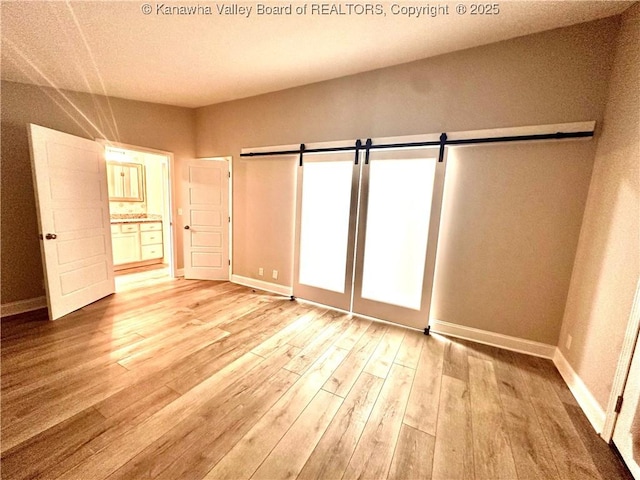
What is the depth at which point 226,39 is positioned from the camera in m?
2.25

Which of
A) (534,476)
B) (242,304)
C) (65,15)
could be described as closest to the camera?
(534,476)

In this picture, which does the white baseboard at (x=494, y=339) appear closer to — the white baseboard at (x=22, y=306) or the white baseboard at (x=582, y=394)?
the white baseboard at (x=582, y=394)

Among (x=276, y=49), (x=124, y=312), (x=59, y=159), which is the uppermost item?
(x=276, y=49)

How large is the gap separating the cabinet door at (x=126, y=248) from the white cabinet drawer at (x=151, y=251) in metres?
0.11

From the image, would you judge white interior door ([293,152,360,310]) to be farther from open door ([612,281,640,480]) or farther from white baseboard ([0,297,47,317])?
white baseboard ([0,297,47,317])

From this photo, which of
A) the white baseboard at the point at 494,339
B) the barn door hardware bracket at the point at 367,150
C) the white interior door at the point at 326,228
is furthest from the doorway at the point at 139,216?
the white baseboard at the point at 494,339

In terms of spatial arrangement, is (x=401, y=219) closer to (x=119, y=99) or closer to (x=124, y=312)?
(x=124, y=312)

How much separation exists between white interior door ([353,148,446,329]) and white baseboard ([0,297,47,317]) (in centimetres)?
401

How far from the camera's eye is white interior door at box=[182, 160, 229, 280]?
13.3ft

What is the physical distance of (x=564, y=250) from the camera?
2.18m

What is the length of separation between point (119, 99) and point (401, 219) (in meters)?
4.24

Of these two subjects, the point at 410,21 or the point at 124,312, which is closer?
the point at 410,21

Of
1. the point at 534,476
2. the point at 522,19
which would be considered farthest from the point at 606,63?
the point at 534,476

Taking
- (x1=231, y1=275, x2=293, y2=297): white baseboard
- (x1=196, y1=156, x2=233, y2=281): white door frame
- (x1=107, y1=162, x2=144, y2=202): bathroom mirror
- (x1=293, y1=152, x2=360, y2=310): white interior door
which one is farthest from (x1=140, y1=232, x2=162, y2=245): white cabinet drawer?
(x1=293, y1=152, x2=360, y2=310): white interior door
